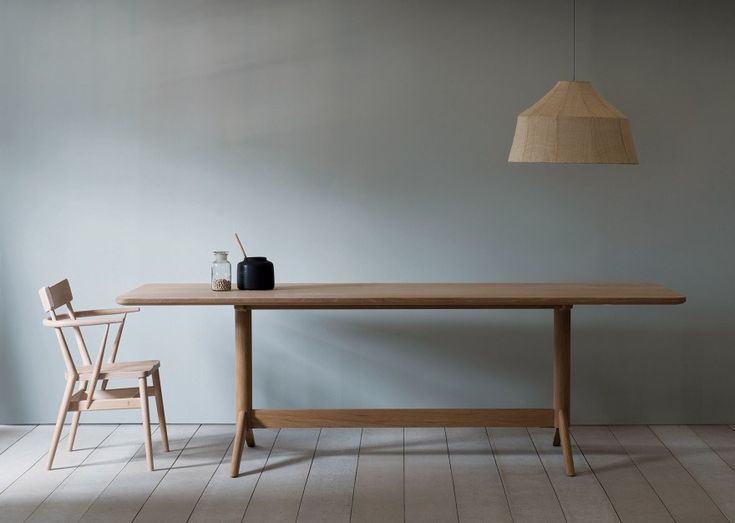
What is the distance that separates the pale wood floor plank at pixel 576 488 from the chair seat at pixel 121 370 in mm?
1916

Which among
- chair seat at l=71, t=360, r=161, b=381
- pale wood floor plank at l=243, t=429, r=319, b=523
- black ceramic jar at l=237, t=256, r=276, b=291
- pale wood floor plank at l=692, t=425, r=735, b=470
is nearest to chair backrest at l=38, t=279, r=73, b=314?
chair seat at l=71, t=360, r=161, b=381

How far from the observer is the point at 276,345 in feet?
17.5

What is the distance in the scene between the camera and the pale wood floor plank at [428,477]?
12.7ft

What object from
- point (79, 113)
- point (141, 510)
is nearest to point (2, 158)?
point (79, 113)

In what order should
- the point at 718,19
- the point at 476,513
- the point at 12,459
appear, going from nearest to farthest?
the point at 476,513, the point at 12,459, the point at 718,19

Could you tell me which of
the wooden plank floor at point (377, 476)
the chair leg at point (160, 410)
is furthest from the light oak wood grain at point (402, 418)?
the chair leg at point (160, 410)

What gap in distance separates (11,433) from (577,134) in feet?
11.2

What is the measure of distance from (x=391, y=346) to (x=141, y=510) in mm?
1844

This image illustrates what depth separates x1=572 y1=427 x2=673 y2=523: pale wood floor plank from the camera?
3.86m

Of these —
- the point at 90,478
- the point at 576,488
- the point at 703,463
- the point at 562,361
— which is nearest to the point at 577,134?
the point at 562,361

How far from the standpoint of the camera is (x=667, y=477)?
431 cm

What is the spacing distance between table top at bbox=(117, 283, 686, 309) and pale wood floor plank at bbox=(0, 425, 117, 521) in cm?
90

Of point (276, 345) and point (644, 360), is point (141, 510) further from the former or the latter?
point (644, 360)

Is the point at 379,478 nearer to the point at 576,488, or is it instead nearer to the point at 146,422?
the point at 576,488
